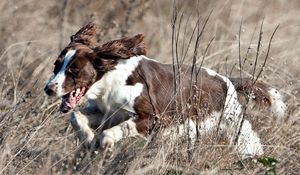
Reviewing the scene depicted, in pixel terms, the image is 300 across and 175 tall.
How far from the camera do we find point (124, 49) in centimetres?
691

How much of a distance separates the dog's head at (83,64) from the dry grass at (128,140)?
0.28 metres

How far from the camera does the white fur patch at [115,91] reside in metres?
6.86

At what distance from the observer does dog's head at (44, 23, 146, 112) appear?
6.68 metres

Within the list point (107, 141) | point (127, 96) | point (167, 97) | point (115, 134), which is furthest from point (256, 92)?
Result: point (107, 141)

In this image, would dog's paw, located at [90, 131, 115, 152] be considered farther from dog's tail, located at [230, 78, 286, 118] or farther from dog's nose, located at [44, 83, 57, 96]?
dog's tail, located at [230, 78, 286, 118]

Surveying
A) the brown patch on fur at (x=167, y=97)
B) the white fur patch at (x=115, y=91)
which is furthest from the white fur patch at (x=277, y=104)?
the white fur patch at (x=115, y=91)

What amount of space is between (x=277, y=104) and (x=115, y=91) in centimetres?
148

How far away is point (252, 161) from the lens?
6.30m

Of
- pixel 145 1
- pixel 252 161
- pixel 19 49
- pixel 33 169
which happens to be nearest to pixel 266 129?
pixel 252 161

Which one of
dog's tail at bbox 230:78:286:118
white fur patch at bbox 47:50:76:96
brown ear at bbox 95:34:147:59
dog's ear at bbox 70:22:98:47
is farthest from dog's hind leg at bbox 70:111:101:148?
dog's tail at bbox 230:78:286:118

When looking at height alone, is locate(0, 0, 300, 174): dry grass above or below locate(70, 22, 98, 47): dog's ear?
below

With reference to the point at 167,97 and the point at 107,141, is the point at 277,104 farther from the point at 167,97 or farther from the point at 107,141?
the point at 107,141

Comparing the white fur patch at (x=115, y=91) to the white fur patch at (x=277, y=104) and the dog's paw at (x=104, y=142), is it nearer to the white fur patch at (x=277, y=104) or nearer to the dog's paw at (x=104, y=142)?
the dog's paw at (x=104, y=142)

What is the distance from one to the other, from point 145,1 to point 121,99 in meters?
5.77
